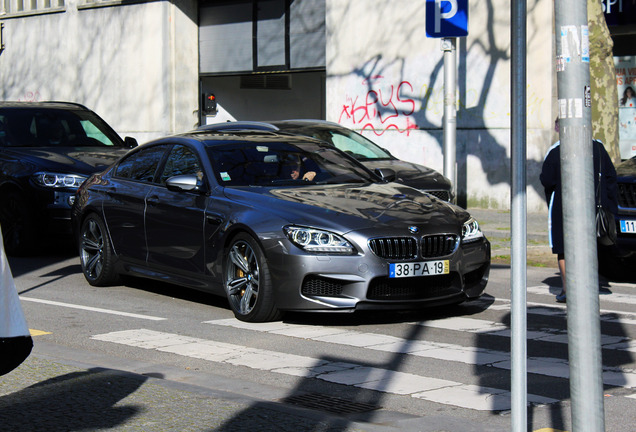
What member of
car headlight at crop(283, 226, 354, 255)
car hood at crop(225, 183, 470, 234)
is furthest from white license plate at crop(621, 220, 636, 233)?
car headlight at crop(283, 226, 354, 255)

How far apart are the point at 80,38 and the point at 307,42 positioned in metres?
8.24

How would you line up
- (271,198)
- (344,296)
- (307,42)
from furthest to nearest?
(307,42) < (271,198) < (344,296)

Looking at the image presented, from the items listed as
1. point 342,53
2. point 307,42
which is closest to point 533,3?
point 342,53

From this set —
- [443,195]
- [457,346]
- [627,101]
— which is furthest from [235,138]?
[627,101]

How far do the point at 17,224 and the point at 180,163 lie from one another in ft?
13.9

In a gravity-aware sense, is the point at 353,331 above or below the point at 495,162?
below

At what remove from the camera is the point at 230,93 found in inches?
1085

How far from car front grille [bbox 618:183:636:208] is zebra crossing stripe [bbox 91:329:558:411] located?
16.3ft

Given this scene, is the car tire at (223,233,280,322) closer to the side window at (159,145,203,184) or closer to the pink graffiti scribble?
the side window at (159,145,203,184)

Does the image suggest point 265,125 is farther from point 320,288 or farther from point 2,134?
point 320,288

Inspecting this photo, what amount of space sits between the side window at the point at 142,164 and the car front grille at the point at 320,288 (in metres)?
2.57

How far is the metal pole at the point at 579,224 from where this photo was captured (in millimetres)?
3391

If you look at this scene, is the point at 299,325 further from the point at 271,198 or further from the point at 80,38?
the point at 80,38

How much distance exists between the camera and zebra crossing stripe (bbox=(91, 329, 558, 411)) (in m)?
5.86
